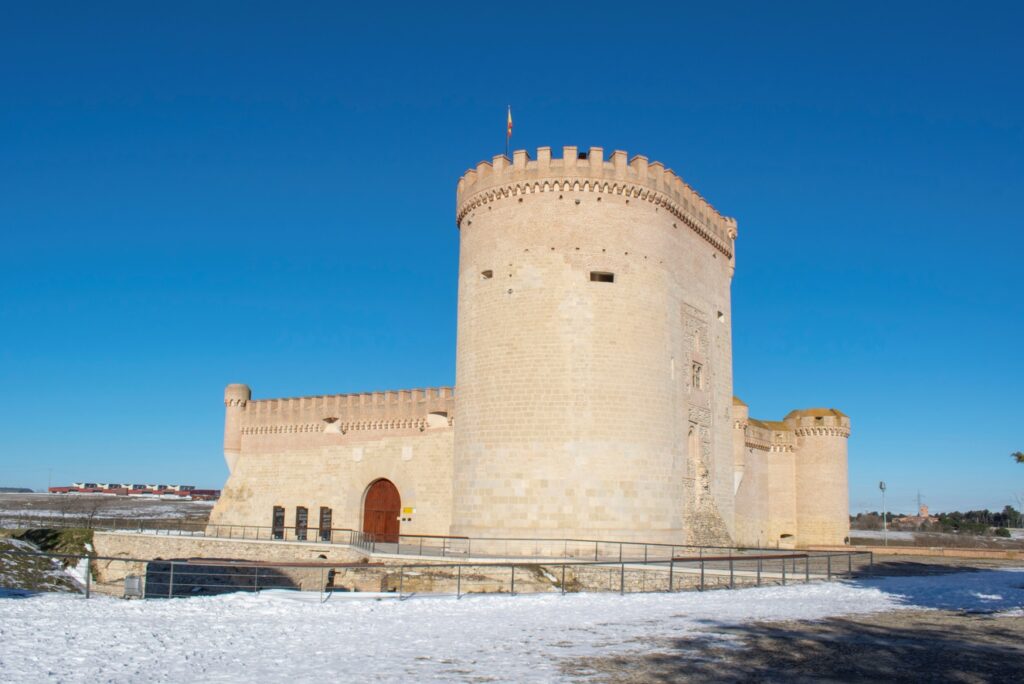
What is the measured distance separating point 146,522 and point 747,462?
28058 millimetres

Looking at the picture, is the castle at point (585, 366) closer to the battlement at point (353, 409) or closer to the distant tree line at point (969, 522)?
the battlement at point (353, 409)

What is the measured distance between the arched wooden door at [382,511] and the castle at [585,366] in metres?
0.58

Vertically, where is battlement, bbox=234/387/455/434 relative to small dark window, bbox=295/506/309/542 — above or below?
above

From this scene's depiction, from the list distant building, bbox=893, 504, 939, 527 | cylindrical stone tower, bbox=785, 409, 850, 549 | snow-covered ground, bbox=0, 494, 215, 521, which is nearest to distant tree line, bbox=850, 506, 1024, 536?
distant building, bbox=893, 504, 939, 527

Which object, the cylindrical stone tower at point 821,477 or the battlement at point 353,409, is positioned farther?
the cylindrical stone tower at point 821,477

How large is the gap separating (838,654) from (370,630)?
543 cm

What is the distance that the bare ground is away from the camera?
8016 mm

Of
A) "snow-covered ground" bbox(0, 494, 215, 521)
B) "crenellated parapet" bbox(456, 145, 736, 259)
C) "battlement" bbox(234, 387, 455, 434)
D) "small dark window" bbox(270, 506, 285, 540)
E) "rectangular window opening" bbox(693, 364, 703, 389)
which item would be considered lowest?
"snow-covered ground" bbox(0, 494, 215, 521)

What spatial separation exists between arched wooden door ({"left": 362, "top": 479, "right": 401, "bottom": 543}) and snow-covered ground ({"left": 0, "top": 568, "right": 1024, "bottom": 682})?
15.6 meters

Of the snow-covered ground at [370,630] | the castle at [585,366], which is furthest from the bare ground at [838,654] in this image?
the castle at [585,366]

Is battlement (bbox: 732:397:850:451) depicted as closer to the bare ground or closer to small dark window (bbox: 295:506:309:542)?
small dark window (bbox: 295:506:309:542)

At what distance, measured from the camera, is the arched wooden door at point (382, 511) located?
96.9 ft

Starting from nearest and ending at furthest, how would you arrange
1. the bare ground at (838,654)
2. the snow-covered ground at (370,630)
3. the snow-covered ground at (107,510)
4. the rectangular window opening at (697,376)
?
1. the bare ground at (838,654)
2. the snow-covered ground at (370,630)
3. the rectangular window opening at (697,376)
4. the snow-covered ground at (107,510)

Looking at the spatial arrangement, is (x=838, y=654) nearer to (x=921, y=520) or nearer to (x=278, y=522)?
(x=278, y=522)
